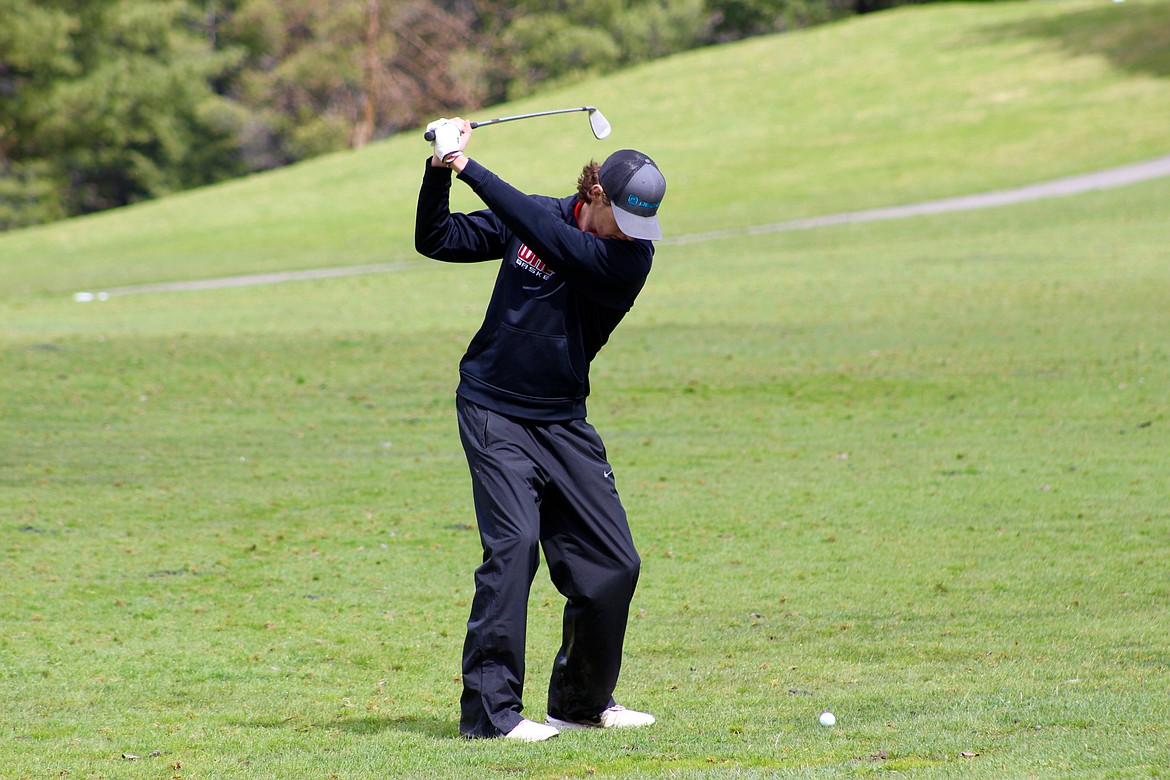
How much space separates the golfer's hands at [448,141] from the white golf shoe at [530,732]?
6.92ft

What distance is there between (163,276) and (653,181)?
25.3m

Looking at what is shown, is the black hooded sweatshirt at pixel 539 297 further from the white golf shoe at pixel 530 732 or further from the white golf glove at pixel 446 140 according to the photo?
the white golf shoe at pixel 530 732

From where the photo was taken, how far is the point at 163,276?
28.7 metres

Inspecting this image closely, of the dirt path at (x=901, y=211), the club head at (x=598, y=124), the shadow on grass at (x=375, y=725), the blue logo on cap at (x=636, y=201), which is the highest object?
the club head at (x=598, y=124)

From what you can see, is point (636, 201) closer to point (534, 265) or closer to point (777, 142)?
point (534, 265)

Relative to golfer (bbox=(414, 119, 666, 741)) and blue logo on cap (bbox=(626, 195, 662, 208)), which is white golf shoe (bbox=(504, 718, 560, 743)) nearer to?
golfer (bbox=(414, 119, 666, 741))

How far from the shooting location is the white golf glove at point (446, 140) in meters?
4.97

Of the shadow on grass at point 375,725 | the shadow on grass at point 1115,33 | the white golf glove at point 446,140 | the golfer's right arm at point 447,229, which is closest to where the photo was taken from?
the white golf glove at point 446,140

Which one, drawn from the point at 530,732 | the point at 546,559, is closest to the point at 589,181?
the point at 546,559

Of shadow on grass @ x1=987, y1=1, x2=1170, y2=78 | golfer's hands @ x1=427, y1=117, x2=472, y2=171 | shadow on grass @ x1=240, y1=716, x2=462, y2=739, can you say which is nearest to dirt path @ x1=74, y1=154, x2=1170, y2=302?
shadow on grass @ x1=987, y1=1, x2=1170, y2=78

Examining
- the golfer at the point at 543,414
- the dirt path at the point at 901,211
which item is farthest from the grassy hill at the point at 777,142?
the golfer at the point at 543,414

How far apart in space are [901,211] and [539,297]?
27963 mm

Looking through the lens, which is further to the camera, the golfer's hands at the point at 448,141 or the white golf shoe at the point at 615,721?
the white golf shoe at the point at 615,721

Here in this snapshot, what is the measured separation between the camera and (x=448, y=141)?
16.3 feet
